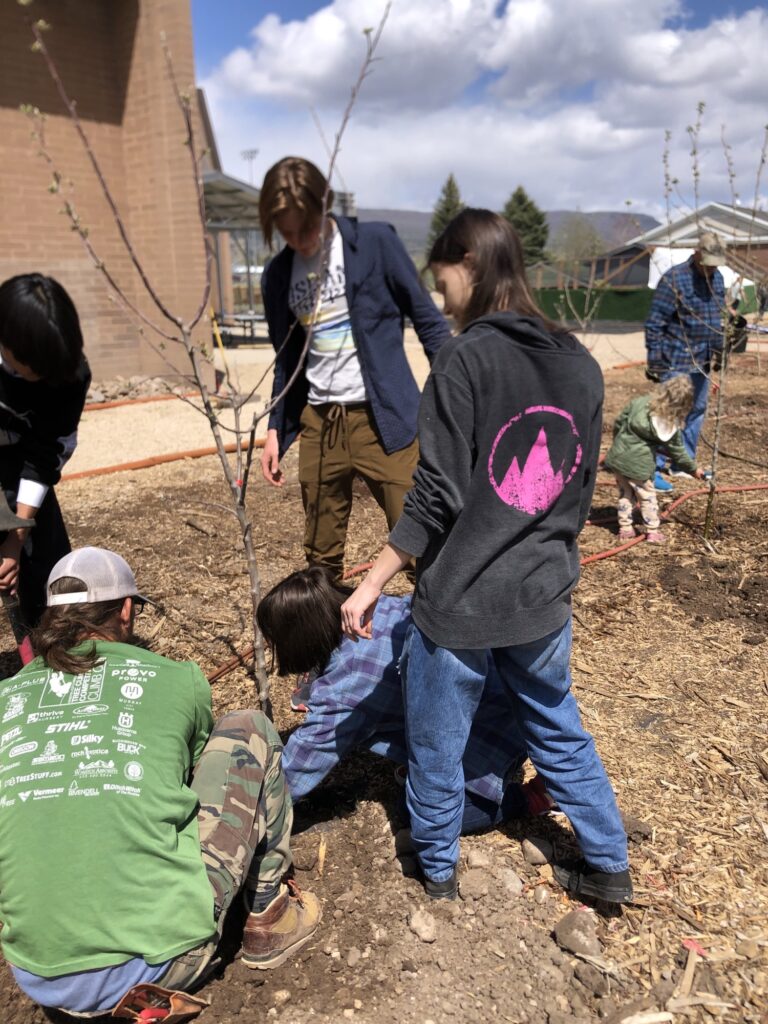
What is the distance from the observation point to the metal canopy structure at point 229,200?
14.3 meters

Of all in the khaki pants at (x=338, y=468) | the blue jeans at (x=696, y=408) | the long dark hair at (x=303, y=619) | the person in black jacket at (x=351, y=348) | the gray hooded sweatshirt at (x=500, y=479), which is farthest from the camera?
the blue jeans at (x=696, y=408)

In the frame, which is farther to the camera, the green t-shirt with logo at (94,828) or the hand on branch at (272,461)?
the hand on branch at (272,461)

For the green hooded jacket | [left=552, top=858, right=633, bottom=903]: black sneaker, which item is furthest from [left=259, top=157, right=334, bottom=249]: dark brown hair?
the green hooded jacket

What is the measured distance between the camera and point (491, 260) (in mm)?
1644

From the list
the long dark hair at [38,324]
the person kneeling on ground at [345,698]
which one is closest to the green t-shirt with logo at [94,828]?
the person kneeling on ground at [345,698]

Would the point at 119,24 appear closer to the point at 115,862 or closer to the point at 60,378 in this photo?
the point at 60,378

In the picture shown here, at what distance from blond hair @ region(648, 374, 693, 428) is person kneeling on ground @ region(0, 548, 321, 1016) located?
11.0 ft

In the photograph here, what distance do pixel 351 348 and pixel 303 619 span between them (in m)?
1.12

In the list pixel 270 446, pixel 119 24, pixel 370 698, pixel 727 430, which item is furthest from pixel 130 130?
pixel 370 698

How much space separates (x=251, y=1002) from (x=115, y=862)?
0.64m

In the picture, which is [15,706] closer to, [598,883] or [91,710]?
[91,710]

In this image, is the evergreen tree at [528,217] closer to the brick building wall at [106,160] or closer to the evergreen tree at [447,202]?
the evergreen tree at [447,202]

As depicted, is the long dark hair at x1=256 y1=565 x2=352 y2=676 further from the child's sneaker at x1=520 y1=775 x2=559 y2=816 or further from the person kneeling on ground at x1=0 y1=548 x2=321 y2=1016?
the child's sneaker at x1=520 y1=775 x2=559 y2=816

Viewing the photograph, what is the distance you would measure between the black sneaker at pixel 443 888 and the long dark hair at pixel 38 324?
1852mm
